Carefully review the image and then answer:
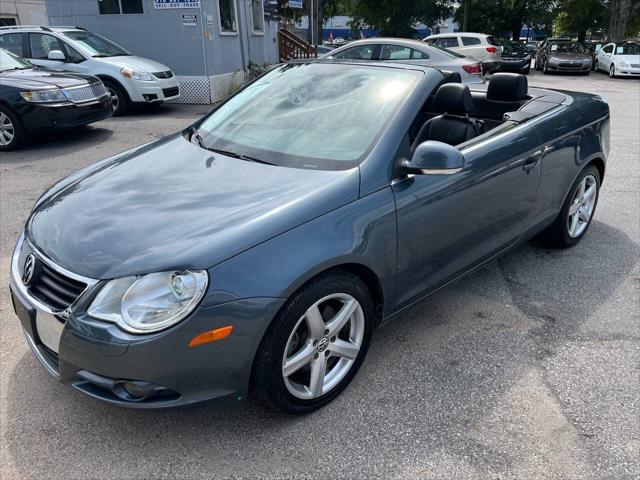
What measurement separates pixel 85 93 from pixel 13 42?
11.1ft

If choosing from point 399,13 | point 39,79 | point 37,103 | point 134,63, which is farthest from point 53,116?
point 399,13

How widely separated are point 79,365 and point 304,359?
2.95ft

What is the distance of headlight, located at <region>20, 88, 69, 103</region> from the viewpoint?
23.9ft

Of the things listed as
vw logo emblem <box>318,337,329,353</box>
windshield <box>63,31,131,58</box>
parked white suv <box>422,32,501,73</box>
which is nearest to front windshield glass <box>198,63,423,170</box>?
vw logo emblem <box>318,337,329,353</box>

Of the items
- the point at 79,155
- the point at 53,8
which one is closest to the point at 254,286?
the point at 79,155

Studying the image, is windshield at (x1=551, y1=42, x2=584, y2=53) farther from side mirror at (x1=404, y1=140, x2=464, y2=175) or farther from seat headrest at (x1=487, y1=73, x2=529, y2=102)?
side mirror at (x1=404, y1=140, x2=464, y2=175)

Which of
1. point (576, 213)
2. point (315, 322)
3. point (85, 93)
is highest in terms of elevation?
point (85, 93)

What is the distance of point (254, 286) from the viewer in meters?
2.02

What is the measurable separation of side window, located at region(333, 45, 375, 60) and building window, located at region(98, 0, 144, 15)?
4.55 metres

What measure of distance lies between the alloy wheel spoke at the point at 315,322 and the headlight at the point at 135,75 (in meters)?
9.16

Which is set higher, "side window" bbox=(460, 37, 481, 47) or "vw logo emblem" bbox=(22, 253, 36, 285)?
"side window" bbox=(460, 37, 481, 47)

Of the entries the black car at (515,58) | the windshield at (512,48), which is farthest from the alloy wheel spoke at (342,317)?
the windshield at (512,48)

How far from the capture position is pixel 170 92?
35.1ft

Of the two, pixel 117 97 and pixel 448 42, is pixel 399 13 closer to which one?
pixel 448 42
